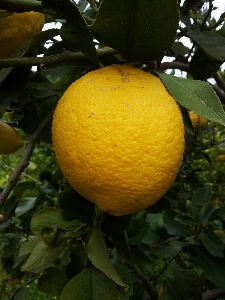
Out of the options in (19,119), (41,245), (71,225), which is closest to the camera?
(41,245)

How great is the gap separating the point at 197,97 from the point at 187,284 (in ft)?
3.12

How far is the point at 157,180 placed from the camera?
0.57 m

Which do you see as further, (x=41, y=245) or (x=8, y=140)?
(x=8, y=140)

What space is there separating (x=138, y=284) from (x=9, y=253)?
1.66 feet

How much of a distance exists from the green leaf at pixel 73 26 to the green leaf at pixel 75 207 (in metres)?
0.27

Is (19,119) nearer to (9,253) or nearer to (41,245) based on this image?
(41,245)

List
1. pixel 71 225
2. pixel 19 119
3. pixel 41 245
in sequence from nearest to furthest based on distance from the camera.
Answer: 1. pixel 41 245
2. pixel 71 225
3. pixel 19 119

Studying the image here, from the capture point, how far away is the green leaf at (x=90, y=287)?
0.63 meters

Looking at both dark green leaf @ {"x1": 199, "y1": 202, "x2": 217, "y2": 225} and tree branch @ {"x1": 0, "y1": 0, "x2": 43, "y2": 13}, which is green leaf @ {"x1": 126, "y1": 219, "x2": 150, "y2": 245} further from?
tree branch @ {"x1": 0, "y1": 0, "x2": 43, "y2": 13}

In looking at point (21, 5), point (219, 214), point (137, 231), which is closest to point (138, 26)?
point (21, 5)

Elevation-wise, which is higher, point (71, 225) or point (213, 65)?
point (213, 65)

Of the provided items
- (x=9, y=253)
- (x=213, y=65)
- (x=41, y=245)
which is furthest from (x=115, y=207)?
(x=9, y=253)

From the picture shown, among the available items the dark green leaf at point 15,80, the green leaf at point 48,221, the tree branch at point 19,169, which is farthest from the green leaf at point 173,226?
the dark green leaf at point 15,80

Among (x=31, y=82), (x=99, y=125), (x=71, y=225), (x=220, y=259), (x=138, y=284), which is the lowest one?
(x=138, y=284)
